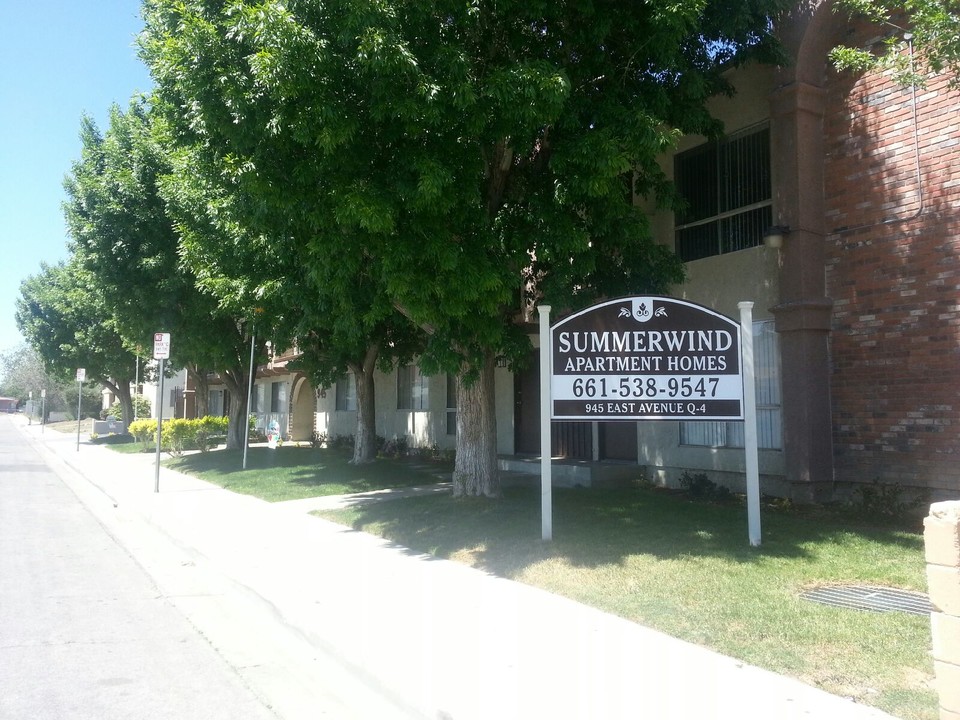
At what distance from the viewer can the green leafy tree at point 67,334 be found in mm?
33844

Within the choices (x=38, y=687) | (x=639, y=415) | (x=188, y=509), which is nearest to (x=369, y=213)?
(x=639, y=415)

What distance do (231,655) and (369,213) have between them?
4.42 metres

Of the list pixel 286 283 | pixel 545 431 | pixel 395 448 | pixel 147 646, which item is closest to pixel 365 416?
pixel 395 448

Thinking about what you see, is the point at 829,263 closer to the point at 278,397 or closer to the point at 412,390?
the point at 412,390

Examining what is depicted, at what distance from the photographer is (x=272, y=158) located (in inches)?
356

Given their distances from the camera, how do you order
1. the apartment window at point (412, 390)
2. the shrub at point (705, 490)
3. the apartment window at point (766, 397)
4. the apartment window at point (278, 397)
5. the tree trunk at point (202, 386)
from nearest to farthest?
the apartment window at point (766, 397) → the shrub at point (705, 490) → the apartment window at point (412, 390) → the tree trunk at point (202, 386) → the apartment window at point (278, 397)

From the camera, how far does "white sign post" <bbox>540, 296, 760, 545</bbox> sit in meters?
8.43

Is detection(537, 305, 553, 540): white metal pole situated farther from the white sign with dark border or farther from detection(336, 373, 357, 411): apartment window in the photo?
detection(336, 373, 357, 411): apartment window

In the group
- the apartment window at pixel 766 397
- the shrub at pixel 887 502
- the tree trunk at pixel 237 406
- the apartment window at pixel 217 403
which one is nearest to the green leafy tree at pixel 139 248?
the tree trunk at pixel 237 406

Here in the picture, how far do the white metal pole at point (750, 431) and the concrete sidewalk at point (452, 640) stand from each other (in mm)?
2593

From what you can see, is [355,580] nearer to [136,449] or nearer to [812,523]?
[812,523]

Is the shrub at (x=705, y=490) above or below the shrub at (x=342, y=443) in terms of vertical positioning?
below

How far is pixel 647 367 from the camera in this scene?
862 centimetres

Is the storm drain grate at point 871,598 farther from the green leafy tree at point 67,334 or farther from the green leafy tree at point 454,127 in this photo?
the green leafy tree at point 67,334
